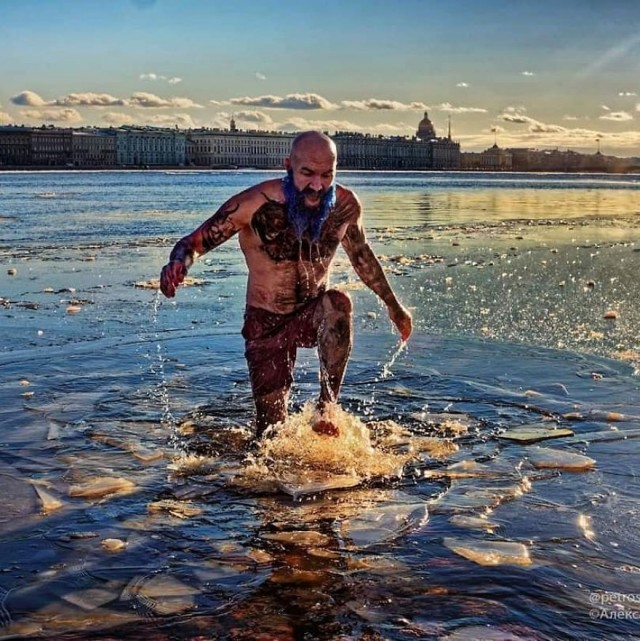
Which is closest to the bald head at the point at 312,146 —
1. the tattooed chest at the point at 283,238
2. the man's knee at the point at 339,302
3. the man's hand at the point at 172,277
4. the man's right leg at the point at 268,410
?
the tattooed chest at the point at 283,238

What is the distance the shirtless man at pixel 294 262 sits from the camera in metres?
4.88

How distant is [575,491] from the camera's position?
163 inches

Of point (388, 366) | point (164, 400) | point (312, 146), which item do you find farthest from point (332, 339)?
point (388, 366)

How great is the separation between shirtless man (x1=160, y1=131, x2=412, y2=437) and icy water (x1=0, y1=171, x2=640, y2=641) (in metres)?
0.28

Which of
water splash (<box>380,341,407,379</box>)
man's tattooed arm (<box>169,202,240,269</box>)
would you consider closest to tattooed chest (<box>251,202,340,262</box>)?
man's tattooed arm (<box>169,202,240,269</box>)

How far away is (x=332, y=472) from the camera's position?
14.7ft

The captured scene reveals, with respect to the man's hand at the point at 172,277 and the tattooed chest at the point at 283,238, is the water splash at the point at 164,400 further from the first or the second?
the tattooed chest at the point at 283,238

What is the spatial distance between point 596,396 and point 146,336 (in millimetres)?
3887

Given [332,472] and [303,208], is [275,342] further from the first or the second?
[332,472]

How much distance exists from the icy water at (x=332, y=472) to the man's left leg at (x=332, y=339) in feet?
0.68

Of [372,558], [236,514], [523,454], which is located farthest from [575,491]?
[236,514]

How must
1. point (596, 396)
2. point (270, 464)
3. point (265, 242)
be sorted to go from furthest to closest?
point (596, 396)
point (265, 242)
point (270, 464)

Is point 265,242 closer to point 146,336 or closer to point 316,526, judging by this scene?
point 316,526

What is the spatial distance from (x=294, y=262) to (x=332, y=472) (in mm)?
1248
